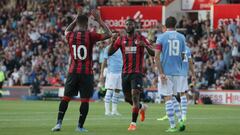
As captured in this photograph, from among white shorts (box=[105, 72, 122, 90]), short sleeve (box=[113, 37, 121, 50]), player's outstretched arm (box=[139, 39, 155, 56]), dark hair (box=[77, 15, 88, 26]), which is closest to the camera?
dark hair (box=[77, 15, 88, 26])

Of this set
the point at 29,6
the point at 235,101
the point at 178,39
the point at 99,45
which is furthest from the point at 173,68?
the point at 29,6

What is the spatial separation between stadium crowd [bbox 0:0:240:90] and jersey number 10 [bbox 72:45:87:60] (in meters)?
20.8

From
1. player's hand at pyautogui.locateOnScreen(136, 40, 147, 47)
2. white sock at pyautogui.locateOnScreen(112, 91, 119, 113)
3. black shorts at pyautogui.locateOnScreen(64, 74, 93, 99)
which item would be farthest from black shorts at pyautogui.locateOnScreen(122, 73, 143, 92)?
white sock at pyautogui.locateOnScreen(112, 91, 119, 113)

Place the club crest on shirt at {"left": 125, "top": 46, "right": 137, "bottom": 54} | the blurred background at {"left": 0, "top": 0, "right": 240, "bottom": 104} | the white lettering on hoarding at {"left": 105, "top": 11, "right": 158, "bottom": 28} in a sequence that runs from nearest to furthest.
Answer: the club crest on shirt at {"left": 125, "top": 46, "right": 137, "bottom": 54}, the blurred background at {"left": 0, "top": 0, "right": 240, "bottom": 104}, the white lettering on hoarding at {"left": 105, "top": 11, "right": 158, "bottom": 28}

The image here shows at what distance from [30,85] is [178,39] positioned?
29371 millimetres

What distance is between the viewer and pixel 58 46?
1964 inches

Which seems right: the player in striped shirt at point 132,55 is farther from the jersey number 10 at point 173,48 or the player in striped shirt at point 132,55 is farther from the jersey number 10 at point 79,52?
the jersey number 10 at point 79,52

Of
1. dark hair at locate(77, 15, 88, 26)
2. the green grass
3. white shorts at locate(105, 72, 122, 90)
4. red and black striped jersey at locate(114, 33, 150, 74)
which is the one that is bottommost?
the green grass

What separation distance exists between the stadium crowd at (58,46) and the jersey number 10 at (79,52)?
20830mm

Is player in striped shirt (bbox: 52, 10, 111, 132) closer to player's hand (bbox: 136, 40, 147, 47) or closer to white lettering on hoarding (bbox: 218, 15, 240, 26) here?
player's hand (bbox: 136, 40, 147, 47)

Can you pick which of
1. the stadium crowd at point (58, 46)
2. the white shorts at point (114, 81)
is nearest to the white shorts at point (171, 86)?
the white shorts at point (114, 81)

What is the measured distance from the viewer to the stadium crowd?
1678 inches

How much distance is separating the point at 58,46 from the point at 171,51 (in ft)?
98.9

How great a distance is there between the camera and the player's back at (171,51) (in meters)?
20.1
